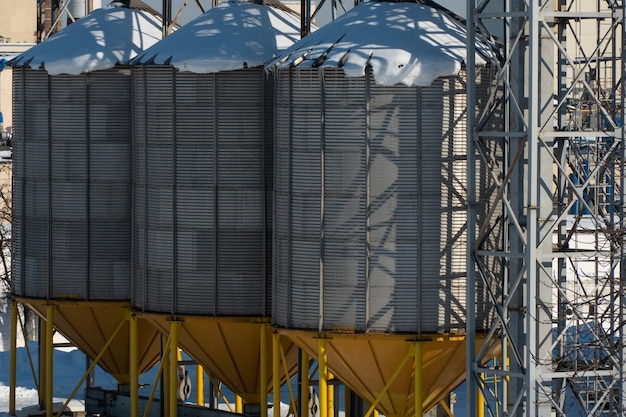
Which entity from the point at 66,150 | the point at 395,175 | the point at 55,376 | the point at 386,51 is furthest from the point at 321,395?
the point at 55,376

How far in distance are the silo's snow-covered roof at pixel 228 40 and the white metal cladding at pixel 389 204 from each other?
3562 millimetres

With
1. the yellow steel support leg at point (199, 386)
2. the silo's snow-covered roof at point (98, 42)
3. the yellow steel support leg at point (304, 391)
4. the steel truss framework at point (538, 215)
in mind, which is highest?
the silo's snow-covered roof at point (98, 42)

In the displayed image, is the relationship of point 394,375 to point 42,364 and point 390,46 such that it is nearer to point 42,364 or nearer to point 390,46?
point 390,46

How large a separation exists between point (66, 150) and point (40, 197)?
128 cm

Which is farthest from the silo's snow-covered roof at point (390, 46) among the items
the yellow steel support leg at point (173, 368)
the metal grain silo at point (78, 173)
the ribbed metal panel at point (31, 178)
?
the ribbed metal panel at point (31, 178)

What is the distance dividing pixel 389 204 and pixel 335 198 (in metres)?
0.96

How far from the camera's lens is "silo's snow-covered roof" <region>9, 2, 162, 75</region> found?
32.3 m

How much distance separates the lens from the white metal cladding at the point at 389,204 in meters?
25.6

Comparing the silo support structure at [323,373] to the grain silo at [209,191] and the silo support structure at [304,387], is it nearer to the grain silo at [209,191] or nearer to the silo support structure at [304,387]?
the silo support structure at [304,387]

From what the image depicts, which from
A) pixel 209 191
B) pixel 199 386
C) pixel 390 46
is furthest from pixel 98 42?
pixel 199 386

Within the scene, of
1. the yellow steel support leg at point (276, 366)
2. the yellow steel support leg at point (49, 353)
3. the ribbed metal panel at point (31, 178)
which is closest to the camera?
the yellow steel support leg at point (276, 366)

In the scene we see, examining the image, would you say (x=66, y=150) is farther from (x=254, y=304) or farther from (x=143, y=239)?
(x=254, y=304)

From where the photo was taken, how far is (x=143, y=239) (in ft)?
98.6

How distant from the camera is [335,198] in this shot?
25.9 metres
